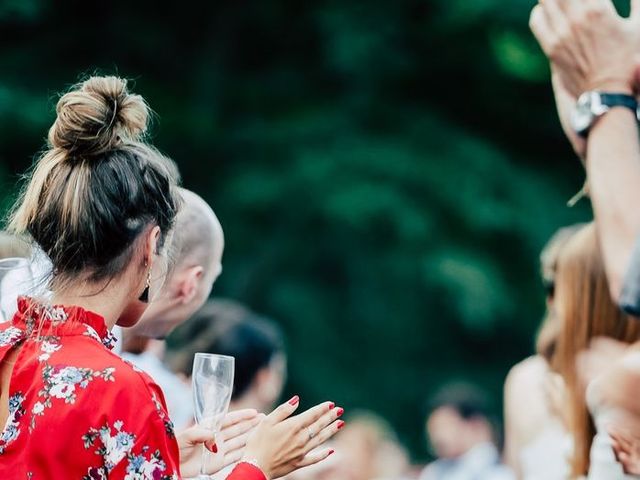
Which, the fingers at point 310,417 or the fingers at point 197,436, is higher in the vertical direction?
the fingers at point 310,417

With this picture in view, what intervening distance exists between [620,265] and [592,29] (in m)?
0.47

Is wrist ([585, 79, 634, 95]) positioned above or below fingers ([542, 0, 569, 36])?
below

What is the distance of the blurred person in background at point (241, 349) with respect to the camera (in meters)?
5.56

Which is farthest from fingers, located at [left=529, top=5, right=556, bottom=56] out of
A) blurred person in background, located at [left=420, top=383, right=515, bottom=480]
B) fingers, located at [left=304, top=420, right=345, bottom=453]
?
blurred person in background, located at [left=420, top=383, right=515, bottom=480]

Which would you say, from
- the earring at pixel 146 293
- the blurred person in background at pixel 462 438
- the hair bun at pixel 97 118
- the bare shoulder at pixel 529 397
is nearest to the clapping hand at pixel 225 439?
the earring at pixel 146 293

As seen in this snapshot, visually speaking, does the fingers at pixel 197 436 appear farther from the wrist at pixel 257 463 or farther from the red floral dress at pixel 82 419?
the red floral dress at pixel 82 419

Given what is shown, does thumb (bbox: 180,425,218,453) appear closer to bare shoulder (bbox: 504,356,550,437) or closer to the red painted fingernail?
the red painted fingernail

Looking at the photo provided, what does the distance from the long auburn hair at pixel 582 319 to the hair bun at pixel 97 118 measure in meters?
1.28

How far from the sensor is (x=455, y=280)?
11992mm

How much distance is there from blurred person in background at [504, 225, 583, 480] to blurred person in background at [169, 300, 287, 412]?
1022mm

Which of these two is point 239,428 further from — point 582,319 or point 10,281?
point 582,319

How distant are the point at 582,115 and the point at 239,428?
4.25ft

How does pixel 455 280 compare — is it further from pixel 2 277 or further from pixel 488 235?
pixel 2 277

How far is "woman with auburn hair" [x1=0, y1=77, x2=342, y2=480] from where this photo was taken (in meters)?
2.74
